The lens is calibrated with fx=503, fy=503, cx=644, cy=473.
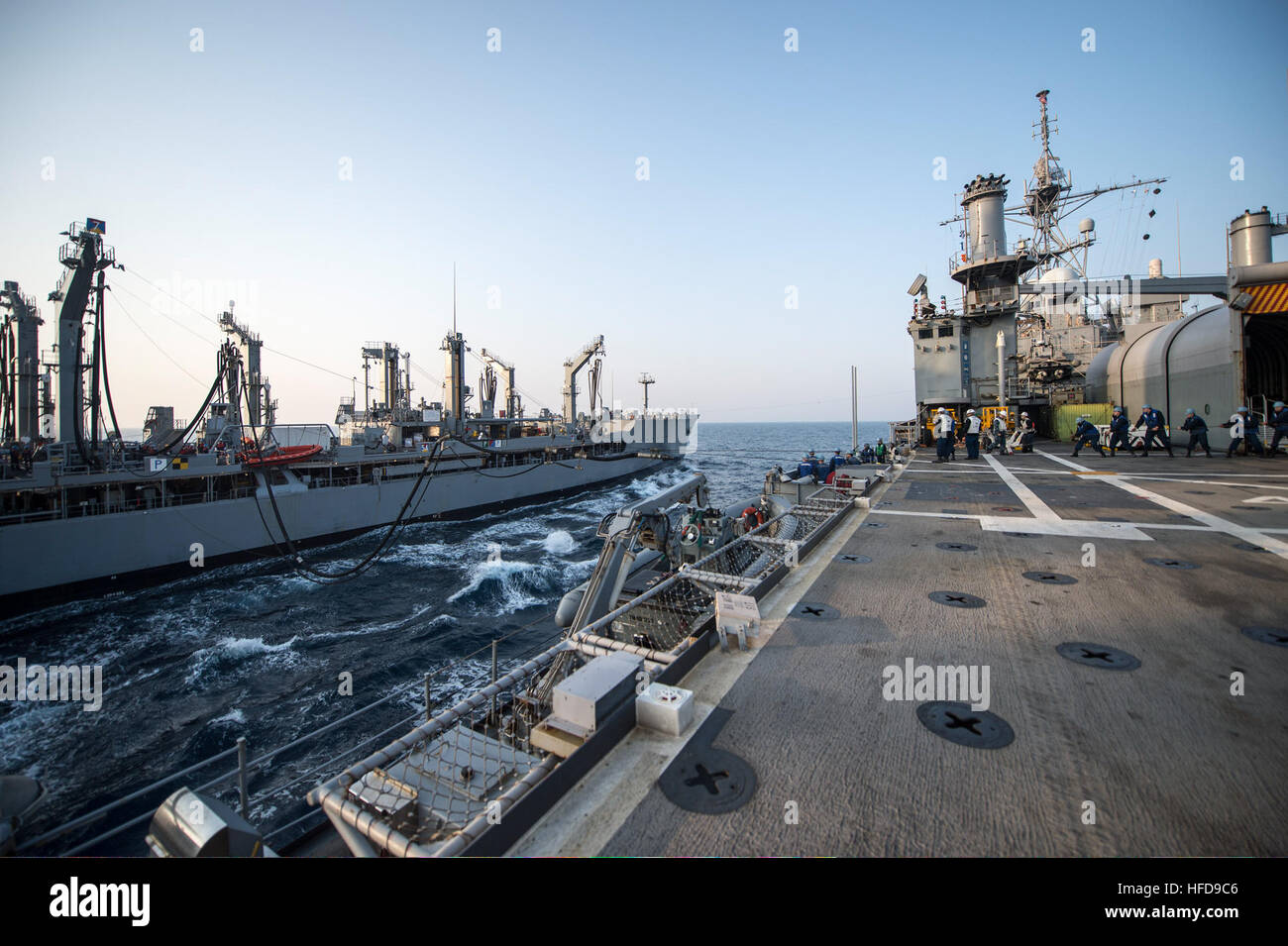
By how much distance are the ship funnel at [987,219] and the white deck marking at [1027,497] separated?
1810 cm

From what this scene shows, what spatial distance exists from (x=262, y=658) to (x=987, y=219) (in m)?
38.5

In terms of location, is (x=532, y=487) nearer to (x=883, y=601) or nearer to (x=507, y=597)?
(x=507, y=597)

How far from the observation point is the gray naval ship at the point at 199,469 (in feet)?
59.3

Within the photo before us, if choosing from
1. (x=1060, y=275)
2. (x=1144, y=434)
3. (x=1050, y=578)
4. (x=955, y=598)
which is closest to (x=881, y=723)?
(x=955, y=598)

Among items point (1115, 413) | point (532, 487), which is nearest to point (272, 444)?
point (532, 487)

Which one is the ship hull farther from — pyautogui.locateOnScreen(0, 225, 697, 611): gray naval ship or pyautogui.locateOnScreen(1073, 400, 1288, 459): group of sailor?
pyautogui.locateOnScreen(1073, 400, 1288, 459): group of sailor

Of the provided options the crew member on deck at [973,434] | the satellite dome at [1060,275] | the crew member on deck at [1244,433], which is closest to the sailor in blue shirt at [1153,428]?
the crew member on deck at [1244,433]

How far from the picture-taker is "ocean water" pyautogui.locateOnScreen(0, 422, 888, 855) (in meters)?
8.70

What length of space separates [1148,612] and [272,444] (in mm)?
33271

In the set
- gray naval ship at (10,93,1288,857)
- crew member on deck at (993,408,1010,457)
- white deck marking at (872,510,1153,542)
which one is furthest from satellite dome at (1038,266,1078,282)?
white deck marking at (872,510,1153,542)

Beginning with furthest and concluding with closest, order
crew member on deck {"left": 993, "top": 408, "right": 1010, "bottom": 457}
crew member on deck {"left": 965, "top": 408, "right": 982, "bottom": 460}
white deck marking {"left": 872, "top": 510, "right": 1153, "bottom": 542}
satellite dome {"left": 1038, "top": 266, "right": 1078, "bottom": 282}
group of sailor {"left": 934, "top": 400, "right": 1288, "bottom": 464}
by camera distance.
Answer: satellite dome {"left": 1038, "top": 266, "right": 1078, "bottom": 282}
crew member on deck {"left": 993, "top": 408, "right": 1010, "bottom": 457}
crew member on deck {"left": 965, "top": 408, "right": 982, "bottom": 460}
group of sailor {"left": 934, "top": 400, "right": 1288, "bottom": 464}
white deck marking {"left": 872, "top": 510, "right": 1153, "bottom": 542}

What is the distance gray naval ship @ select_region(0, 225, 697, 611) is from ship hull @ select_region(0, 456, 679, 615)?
0.16ft

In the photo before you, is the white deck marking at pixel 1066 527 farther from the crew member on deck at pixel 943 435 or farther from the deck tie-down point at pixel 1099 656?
the crew member on deck at pixel 943 435

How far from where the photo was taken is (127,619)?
16.5 metres
